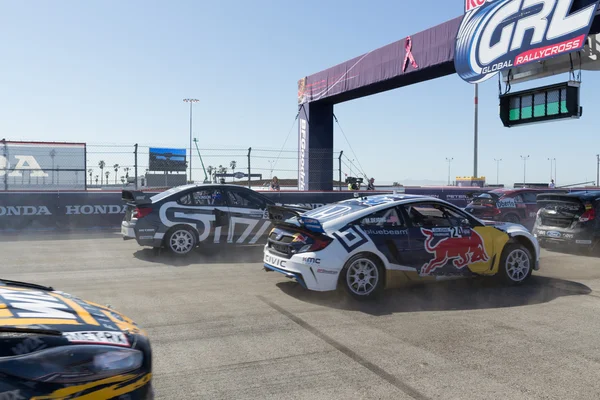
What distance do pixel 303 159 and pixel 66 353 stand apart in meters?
19.0

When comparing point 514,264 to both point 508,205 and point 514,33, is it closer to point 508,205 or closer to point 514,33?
point 514,33

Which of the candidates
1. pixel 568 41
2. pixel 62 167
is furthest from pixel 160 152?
pixel 568 41

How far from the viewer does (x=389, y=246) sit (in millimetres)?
7078

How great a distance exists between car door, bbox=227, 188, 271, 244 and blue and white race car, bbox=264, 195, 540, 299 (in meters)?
2.87

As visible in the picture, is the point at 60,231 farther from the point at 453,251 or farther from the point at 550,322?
the point at 550,322

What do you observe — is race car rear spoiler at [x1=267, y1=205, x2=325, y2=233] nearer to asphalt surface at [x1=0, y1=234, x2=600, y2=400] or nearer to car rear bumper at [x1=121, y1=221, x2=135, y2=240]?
asphalt surface at [x1=0, y1=234, x2=600, y2=400]


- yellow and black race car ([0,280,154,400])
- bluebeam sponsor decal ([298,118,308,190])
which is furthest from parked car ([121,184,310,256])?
bluebeam sponsor decal ([298,118,308,190])

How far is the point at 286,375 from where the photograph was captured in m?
4.37

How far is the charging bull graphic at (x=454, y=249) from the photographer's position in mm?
7344

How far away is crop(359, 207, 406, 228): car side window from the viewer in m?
7.13

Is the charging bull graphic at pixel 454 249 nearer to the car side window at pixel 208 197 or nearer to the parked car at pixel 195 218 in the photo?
the parked car at pixel 195 218

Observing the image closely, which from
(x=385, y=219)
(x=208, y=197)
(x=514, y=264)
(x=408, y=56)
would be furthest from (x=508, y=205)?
(x=385, y=219)

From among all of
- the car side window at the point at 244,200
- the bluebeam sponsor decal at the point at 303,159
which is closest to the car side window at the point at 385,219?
the car side window at the point at 244,200

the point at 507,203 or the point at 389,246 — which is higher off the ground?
the point at 507,203
